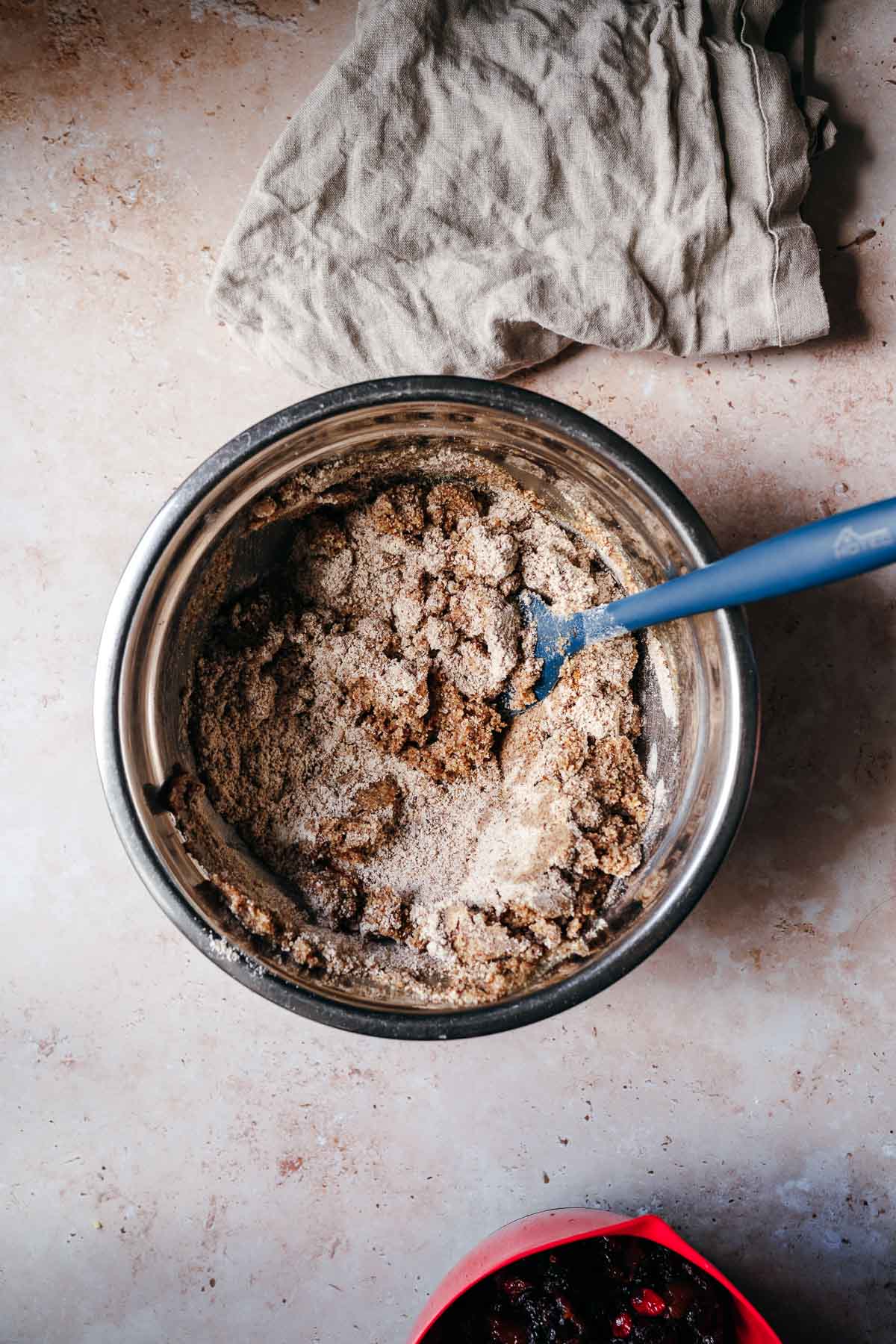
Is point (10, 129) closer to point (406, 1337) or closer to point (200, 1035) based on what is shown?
point (200, 1035)

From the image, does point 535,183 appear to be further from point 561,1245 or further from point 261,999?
point 561,1245

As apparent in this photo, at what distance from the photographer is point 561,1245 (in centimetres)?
111

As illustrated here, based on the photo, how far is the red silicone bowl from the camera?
1.05m

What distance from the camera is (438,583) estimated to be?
1.13m

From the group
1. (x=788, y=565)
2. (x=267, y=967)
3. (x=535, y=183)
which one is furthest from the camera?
(x=535, y=183)

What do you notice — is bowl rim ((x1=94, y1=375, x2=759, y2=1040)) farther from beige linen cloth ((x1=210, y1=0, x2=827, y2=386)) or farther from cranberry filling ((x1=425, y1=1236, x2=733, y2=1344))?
cranberry filling ((x1=425, y1=1236, x2=733, y2=1344))

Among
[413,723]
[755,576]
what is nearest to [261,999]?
[413,723]

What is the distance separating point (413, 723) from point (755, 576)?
471 mm

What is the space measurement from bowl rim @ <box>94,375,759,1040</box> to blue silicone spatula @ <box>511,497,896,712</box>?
0.19 feet

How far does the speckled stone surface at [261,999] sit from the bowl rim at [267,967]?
0.33 metres

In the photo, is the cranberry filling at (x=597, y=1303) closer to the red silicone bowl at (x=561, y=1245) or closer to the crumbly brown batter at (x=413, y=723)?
the red silicone bowl at (x=561, y=1245)

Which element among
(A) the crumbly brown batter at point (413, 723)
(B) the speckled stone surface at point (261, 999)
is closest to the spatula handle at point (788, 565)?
(A) the crumbly brown batter at point (413, 723)

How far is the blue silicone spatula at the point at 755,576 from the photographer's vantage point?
0.70 metres

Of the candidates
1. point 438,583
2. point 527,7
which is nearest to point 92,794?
point 438,583
